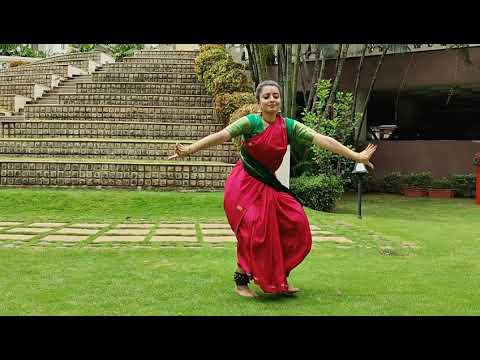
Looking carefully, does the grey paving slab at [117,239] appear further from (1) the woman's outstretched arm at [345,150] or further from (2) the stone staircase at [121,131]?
(2) the stone staircase at [121,131]

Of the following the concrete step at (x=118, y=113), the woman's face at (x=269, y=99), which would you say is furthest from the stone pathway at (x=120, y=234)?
the concrete step at (x=118, y=113)

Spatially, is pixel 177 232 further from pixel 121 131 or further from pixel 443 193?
pixel 443 193

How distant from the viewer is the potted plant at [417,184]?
1379 centimetres

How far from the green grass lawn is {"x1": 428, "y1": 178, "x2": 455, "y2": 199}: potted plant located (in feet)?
16.7

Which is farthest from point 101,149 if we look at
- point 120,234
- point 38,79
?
point 38,79

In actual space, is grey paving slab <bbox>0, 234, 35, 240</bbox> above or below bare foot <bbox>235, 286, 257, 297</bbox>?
below

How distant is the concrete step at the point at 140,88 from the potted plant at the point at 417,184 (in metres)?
5.56

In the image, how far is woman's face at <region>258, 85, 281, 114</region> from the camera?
4105mm

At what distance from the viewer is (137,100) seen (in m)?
14.8

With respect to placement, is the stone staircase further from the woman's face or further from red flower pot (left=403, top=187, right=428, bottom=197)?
the woman's face

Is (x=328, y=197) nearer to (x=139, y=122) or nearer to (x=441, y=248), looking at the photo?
(x=441, y=248)

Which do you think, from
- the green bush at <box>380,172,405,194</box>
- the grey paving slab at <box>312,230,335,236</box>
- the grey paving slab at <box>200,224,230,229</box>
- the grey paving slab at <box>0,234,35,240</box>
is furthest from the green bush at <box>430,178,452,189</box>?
the grey paving slab at <box>0,234,35,240</box>

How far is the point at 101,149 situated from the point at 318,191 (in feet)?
14.7

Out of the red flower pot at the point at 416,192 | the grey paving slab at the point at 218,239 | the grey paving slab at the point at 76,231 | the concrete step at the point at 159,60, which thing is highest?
the concrete step at the point at 159,60
